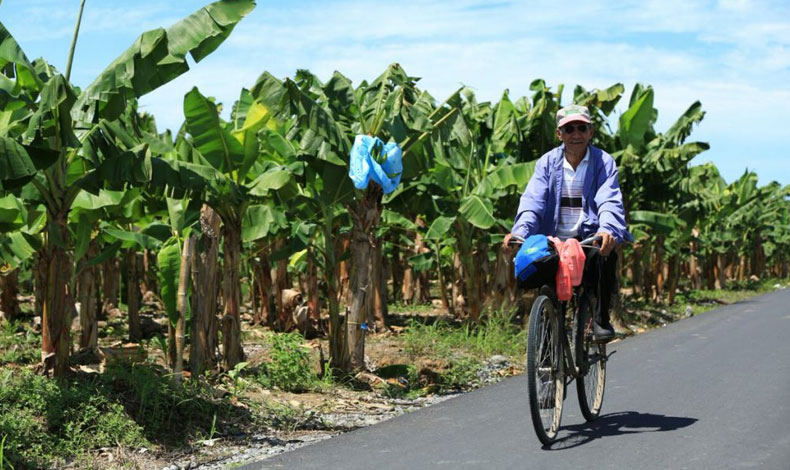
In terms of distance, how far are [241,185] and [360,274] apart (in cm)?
163

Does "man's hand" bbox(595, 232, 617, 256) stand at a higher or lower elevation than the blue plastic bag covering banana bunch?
lower

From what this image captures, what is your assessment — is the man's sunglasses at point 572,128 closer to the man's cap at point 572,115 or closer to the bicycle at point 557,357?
the man's cap at point 572,115

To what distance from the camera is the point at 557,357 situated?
6.42 m

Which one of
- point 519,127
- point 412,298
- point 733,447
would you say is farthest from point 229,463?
point 412,298

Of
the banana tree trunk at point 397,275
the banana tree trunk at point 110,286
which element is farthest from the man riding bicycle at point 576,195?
the banana tree trunk at point 397,275

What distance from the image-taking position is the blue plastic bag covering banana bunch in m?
9.84

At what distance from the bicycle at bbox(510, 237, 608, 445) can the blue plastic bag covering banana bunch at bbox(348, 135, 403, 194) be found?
342cm

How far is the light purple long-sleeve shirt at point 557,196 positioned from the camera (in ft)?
22.2

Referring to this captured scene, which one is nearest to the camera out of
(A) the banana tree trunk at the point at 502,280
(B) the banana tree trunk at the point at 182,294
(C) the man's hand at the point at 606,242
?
(C) the man's hand at the point at 606,242

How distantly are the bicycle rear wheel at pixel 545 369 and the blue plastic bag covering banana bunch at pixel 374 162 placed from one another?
3.84 m

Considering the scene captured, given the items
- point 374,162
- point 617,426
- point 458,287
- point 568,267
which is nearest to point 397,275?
point 458,287

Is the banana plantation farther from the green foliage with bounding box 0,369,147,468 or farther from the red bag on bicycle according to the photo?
the red bag on bicycle

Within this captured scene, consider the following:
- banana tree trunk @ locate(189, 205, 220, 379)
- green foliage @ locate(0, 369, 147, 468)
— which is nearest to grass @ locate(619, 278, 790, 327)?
banana tree trunk @ locate(189, 205, 220, 379)

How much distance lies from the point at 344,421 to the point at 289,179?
3.18 m
